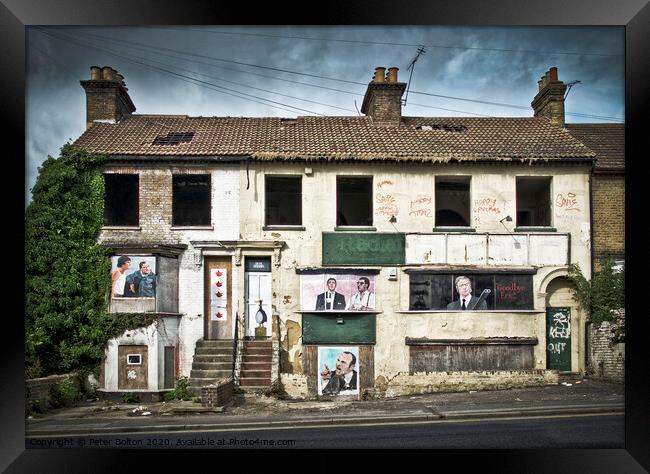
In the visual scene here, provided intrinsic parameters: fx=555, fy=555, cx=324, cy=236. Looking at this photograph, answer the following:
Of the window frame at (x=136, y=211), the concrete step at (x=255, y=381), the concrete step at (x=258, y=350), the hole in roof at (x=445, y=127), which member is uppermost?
the hole in roof at (x=445, y=127)

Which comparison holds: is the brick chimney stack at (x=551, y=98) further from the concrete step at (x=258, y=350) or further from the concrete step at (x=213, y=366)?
the concrete step at (x=213, y=366)

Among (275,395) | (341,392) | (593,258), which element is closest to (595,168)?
(593,258)

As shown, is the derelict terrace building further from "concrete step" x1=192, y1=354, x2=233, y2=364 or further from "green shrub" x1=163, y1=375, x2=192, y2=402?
"green shrub" x1=163, y1=375, x2=192, y2=402

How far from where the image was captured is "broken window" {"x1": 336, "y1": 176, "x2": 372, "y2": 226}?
13.2 m

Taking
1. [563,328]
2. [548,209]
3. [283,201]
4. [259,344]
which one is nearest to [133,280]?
[259,344]

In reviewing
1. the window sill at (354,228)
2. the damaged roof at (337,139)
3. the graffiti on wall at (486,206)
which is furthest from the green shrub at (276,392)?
the graffiti on wall at (486,206)

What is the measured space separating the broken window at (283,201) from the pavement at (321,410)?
4125 mm

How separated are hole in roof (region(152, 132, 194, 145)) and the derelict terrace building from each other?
117 mm

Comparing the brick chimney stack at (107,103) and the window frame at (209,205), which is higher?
the brick chimney stack at (107,103)

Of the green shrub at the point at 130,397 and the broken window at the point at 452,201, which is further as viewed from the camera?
the broken window at the point at 452,201

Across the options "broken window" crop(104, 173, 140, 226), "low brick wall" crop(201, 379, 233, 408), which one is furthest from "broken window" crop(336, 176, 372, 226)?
"broken window" crop(104, 173, 140, 226)

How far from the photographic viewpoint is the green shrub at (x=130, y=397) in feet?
38.3

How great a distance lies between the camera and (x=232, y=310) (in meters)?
13.0

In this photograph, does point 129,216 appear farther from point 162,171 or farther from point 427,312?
point 427,312
